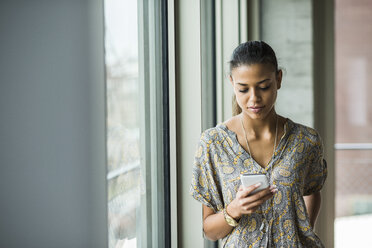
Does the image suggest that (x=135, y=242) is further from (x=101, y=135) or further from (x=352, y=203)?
(x=352, y=203)

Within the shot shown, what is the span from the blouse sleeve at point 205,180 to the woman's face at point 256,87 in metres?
0.15

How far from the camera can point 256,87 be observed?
3.33ft

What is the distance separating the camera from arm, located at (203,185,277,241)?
3.00 feet

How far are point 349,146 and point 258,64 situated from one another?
3.63 metres

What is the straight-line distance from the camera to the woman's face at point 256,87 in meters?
1.01

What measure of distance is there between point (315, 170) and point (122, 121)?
1.93 ft

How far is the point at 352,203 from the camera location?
4930mm

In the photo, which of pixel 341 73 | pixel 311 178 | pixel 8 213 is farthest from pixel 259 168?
pixel 341 73

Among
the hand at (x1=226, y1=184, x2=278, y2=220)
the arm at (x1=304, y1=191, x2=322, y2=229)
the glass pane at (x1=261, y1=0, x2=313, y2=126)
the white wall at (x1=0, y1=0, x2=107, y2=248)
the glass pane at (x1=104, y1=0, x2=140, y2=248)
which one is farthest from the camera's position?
the glass pane at (x1=261, y1=0, x2=313, y2=126)

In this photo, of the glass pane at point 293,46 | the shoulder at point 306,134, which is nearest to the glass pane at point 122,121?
the shoulder at point 306,134

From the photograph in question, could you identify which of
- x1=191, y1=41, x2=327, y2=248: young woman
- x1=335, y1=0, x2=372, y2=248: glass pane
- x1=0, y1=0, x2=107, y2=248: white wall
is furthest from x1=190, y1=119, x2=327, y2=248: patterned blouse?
x1=335, y1=0, x2=372, y2=248: glass pane

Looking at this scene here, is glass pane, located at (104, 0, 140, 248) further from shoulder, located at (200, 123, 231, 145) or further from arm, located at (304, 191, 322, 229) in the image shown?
arm, located at (304, 191, 322, 229)

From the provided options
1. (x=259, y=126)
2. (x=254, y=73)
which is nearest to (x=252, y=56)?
(x=254, y=73)

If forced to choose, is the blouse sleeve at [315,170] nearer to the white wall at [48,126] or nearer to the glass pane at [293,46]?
the white wall at [48,126]
